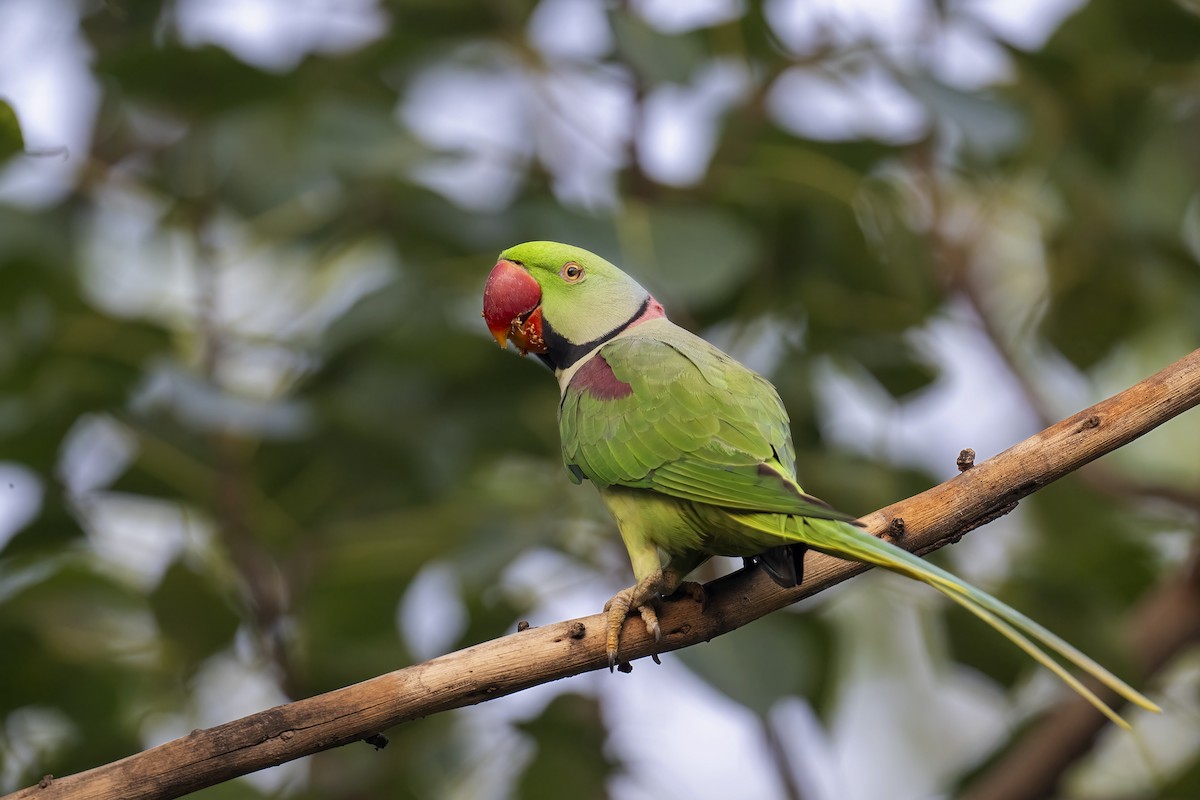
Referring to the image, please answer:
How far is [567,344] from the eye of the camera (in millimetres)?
2682

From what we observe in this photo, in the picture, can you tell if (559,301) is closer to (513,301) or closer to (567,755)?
(513,301)

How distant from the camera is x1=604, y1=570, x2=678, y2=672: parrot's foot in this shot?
206 cm

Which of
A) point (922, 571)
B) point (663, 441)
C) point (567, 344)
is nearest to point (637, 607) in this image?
point (663, 441)

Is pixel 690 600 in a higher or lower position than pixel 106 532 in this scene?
higher

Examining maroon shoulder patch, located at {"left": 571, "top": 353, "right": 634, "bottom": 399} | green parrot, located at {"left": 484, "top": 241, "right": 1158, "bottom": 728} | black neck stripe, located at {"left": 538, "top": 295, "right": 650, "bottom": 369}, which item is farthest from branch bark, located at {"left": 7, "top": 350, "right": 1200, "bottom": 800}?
black neck stripe, located at {"left": 538, "top": 295, "right": 650, "bottom": 369}

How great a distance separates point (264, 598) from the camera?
3.42 m

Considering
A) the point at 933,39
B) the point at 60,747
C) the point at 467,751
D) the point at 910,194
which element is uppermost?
the point at 933,39

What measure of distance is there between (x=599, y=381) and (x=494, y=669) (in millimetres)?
682

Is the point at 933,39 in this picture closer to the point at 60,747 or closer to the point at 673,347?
the point at 673,347

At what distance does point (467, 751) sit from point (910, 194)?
250cm

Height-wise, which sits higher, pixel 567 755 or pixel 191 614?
pixel 191 614

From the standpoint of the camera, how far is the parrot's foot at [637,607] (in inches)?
81.1

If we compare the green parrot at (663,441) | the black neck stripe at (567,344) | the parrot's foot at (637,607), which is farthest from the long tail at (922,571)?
the black neck stripe at (567,344)

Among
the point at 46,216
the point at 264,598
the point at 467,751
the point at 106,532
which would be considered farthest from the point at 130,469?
the point at 467,751
